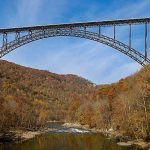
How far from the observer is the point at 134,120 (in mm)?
64875

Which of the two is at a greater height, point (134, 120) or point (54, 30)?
point (54, 30)

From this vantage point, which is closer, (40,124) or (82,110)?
(40,124)

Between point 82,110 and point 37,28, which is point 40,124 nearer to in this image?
point 82,110

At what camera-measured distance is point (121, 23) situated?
184 ft

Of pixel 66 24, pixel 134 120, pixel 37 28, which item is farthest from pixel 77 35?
pixel 134 120

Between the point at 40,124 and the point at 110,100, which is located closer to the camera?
the point at 110,100

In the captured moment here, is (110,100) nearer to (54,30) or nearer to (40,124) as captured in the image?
(40,124)

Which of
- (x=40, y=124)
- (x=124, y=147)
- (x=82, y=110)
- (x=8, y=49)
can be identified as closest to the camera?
(x=8, y=49)

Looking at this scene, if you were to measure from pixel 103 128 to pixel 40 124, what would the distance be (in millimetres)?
31972

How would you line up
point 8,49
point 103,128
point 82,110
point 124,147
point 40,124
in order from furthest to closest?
point 82,110, point 40,124, point 103,128, point 124,147, point 8,49

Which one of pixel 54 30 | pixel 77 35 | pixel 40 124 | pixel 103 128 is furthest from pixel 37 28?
pixel 40 124

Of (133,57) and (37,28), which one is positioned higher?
(37,28)

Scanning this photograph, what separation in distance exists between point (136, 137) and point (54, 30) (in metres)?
24.1

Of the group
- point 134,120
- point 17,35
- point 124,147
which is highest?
point 17,35
